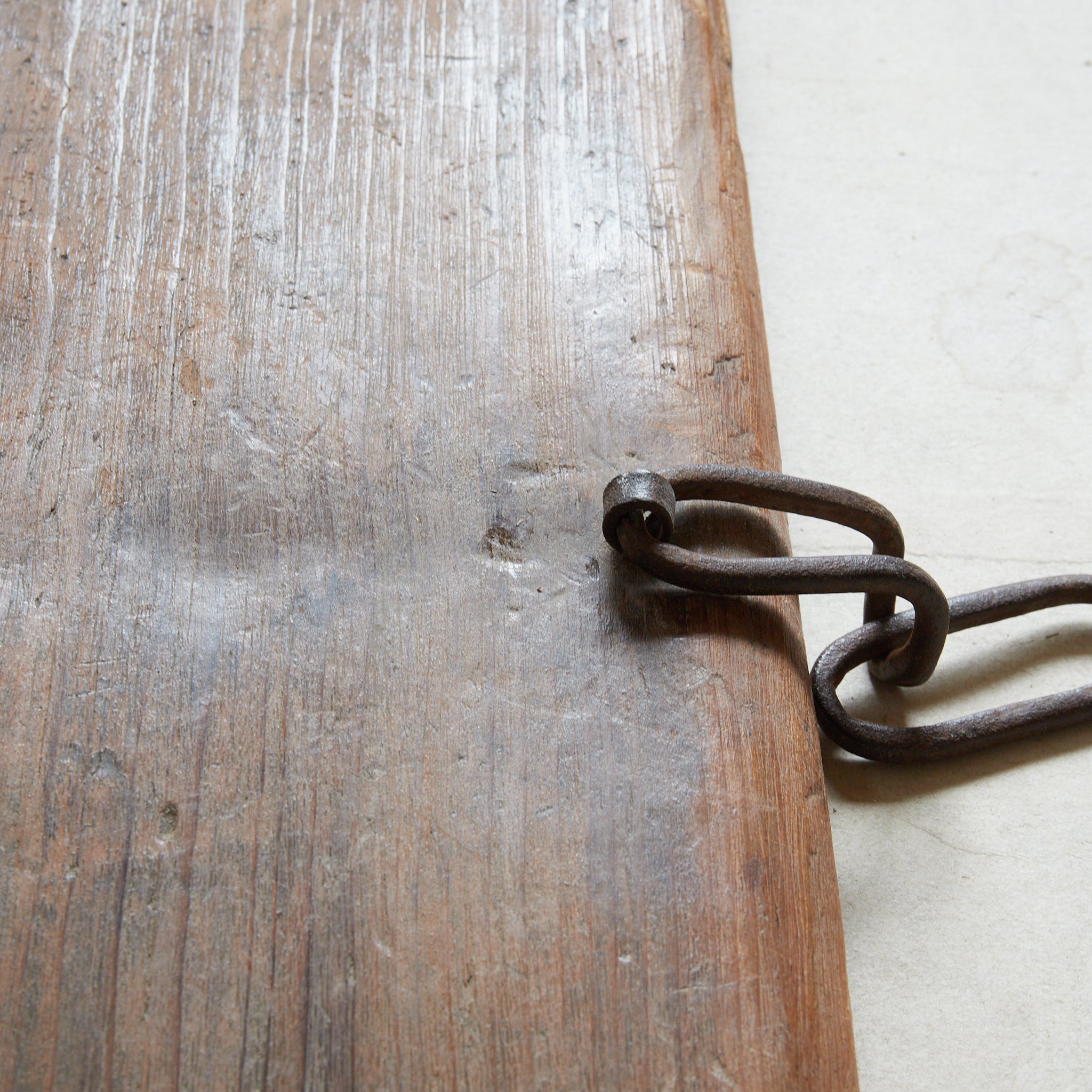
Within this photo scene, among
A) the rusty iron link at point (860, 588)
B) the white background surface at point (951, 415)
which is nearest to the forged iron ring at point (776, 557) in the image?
the rusty iron link at point (860, 588)

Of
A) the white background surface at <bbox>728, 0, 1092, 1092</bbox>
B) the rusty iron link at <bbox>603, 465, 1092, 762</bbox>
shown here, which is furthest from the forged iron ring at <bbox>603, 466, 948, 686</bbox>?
the white background surface at <bbox>728, 0, 1092, 1092</bbox>

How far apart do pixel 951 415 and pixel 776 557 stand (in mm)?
345

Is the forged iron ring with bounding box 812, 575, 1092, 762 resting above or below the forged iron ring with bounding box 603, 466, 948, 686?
below

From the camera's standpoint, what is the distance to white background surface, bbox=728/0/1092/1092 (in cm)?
63

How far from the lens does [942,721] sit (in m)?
0.72

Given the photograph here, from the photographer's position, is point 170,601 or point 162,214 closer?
point 170,601

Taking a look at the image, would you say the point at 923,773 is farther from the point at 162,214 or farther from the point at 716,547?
the point at 162,214

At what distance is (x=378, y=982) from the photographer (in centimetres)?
51

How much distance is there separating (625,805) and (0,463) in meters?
0.45

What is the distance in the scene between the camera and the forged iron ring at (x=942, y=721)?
0.67m

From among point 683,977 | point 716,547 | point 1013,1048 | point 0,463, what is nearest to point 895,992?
point 1013,1048

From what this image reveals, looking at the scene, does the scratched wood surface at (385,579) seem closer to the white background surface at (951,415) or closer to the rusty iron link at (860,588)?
the rusty iron link at (860,588)

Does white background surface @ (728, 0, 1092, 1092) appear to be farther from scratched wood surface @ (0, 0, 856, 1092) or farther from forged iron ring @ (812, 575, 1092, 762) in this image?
scratched wood surface @ (0, 0, 856, 1092)

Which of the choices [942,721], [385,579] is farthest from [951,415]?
[385,579]
